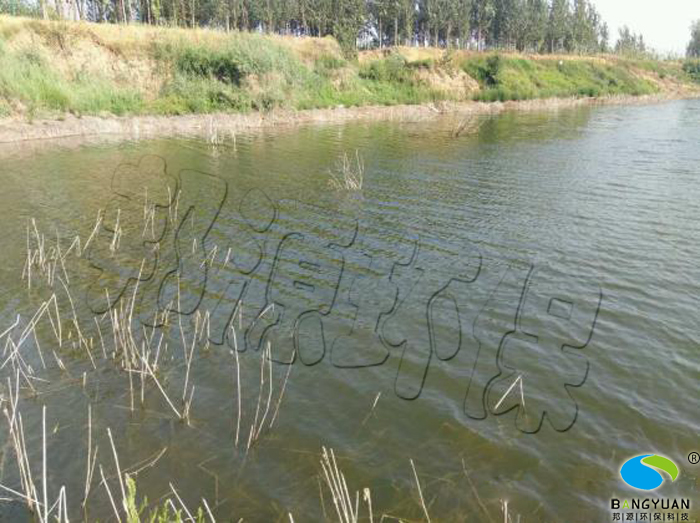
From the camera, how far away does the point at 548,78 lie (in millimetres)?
80625

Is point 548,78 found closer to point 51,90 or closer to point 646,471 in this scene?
point 51,90

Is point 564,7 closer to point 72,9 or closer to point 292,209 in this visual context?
point 72,9

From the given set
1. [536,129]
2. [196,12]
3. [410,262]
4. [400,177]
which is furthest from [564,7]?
[410,262]

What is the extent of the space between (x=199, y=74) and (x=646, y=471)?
154 feet

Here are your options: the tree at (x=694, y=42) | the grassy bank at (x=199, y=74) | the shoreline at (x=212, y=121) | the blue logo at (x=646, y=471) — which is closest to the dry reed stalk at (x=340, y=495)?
the blue logo at (x=646, y=471)

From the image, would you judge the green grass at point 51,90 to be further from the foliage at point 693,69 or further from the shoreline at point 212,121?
the foliage at point 693,69

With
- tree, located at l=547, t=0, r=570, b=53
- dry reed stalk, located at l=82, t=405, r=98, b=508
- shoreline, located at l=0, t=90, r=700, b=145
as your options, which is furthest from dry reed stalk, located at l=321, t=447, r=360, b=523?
tree, located at l=547, t=0, r=570, b=53

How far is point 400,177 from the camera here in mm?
22141

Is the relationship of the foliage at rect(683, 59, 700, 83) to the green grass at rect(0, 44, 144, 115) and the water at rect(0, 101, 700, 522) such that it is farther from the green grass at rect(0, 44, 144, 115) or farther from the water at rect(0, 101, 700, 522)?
the green grass at rect(0, 44, 144, 115)

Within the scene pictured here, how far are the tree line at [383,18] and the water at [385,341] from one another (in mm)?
47617

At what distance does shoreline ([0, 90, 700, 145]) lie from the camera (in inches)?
1250

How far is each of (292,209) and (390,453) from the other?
11.6 metres

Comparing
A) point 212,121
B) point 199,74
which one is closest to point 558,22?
point 199,74

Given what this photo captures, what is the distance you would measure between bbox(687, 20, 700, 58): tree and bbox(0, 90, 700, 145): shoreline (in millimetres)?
133922
